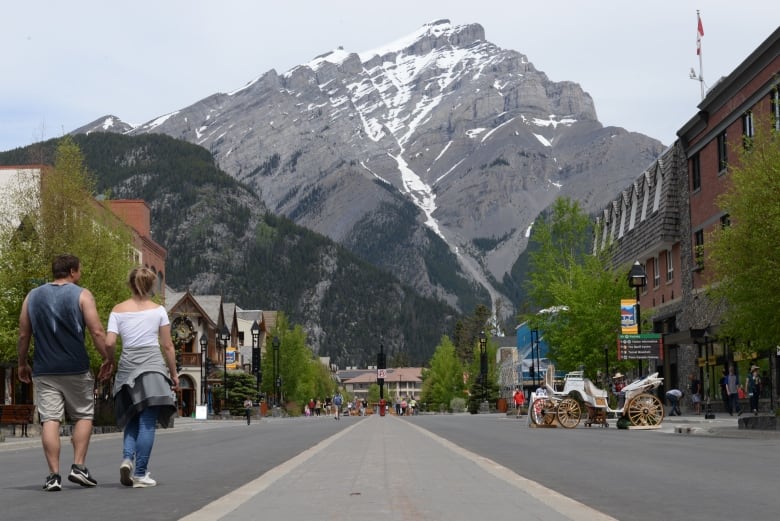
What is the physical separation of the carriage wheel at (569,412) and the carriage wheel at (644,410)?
9.53ft

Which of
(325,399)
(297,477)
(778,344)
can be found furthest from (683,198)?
(325,399)

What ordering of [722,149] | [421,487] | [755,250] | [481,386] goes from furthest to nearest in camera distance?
[481,386]
[722,149]
[755,250]
[421,487]

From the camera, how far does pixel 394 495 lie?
8.84 m

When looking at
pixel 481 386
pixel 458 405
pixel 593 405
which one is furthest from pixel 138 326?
pixel 458 405

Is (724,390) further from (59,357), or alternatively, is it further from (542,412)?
(59,357)

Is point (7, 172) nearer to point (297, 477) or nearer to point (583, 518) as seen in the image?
point (297, 477)

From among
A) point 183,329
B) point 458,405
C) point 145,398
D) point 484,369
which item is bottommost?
point 458,405

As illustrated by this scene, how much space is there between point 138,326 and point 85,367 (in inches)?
24.7

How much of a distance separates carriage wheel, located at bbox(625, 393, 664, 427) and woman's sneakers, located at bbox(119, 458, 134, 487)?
69.9ft

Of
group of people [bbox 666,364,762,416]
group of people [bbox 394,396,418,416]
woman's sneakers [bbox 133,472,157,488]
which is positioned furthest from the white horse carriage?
group of people [bbox 394,396,418,416]

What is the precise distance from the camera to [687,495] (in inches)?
380

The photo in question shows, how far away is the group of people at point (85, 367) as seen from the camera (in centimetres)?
1016

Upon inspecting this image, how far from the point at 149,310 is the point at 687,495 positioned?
17.6ft

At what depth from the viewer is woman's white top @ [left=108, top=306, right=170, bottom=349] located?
34.1 feet
